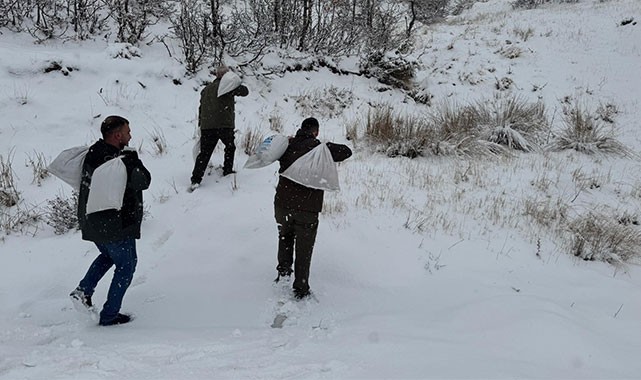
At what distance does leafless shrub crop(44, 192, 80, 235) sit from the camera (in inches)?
195

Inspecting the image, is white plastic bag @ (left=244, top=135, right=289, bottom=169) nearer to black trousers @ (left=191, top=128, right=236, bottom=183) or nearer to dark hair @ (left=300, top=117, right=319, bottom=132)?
dark hair @ (left=300, top=117, right=319, bottom=132)

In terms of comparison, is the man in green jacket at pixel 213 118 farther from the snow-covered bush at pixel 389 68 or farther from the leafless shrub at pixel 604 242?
the snow-covered bush at pixel 389 68

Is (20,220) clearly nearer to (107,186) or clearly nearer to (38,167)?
(38,167)

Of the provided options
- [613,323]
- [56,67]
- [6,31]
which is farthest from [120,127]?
[6,31]

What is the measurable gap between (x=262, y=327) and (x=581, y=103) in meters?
11.0

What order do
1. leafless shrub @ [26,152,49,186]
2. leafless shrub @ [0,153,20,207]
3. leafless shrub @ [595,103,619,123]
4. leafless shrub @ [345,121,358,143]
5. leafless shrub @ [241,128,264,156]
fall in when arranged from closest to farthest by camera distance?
leafless shrub @ [0,153,20,207]
leafless shrub @ [26,152,49,186]
leafless shrub @ [241,128,264,156]
leafless shrub @ [345,121,358,143]
leafless shrub @ [595,103,619,123]

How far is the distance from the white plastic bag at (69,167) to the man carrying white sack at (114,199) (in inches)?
2.4

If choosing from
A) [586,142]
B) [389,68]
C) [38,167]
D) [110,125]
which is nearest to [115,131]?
[110,125]

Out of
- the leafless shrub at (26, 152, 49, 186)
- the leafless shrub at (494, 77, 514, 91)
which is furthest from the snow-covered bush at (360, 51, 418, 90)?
the leafless shrub at (26, 152, 49, 186)

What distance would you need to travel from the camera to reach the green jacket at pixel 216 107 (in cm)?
562

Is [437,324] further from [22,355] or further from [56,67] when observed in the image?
[56,67]

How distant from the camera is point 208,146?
5.81 meters

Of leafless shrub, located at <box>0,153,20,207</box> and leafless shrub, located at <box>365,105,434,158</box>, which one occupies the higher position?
leafless shrub, located at <box>365,105,434,158</box>

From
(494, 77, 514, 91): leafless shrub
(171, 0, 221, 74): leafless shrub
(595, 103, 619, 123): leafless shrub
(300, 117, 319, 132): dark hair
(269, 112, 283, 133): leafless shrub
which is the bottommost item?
(269, 112, 283, 133): leafless shrub
